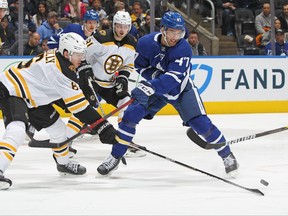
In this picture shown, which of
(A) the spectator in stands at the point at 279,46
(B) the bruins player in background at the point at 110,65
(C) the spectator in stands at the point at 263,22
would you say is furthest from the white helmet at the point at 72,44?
(C) the spectator in stands at the point at 263,22

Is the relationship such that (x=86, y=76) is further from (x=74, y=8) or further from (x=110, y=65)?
(x=74, y=8)

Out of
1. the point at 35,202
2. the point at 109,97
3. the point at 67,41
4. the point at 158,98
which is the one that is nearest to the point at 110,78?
Answer: the point at 109,97

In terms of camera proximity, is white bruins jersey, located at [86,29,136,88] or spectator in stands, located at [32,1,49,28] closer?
white bruins jersey, located at [86,29,136,88]

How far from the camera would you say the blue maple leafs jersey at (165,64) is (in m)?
5.00

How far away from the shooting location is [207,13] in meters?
10.5

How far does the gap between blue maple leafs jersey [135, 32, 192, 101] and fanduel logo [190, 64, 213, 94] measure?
4.15m

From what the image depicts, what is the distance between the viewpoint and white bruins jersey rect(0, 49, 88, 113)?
4770 mm

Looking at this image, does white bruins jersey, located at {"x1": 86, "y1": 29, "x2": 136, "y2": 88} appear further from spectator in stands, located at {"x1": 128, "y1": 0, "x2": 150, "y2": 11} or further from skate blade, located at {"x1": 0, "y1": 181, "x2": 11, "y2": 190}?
spectator in stands, located at {"x1": 128, "y1": 0, "x2": 150, "y2": 11}

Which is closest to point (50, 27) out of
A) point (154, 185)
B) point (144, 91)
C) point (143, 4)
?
point (143, 4)

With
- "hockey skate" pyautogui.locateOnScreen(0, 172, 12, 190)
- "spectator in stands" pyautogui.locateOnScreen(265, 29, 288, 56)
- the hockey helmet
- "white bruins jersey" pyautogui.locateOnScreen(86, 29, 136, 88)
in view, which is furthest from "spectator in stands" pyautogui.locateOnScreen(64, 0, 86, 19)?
"hockey skate" pyautogui.locateOnScreen(0, 172, 12, 190)

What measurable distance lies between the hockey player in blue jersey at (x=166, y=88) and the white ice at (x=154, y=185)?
237 millimetres

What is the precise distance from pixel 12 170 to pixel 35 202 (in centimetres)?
123

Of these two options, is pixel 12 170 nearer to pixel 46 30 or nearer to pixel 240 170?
pixel 240 170

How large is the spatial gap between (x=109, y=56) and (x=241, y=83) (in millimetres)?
3483
